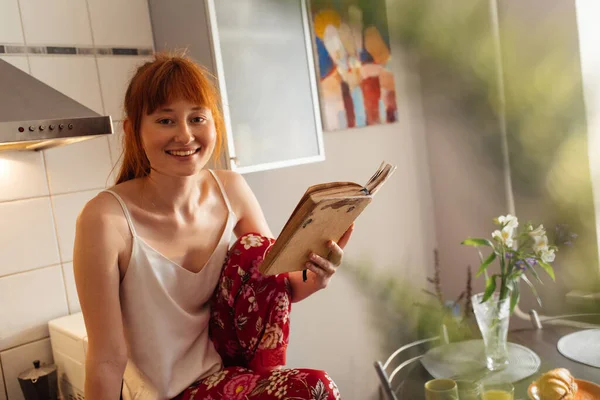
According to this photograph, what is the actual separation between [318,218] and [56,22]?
0.99 meters

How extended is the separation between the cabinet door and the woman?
0.74ft

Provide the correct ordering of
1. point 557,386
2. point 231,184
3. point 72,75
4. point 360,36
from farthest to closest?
1. point 72,75
2. point 231,184
3. point 557,386
4. point 360,36

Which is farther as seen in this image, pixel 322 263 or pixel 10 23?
pixel 10 23

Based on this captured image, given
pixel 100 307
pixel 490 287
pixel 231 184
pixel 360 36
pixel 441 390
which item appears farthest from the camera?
pixel 231 184

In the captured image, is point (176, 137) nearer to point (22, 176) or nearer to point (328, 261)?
point (328, 261)

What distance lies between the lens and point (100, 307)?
2.90ft

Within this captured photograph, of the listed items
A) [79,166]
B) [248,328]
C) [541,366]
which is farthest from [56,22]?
[541,366]

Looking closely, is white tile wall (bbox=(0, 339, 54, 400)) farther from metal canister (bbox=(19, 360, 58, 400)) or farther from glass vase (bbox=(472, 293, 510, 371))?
glass vase (bbox=(472, 293, 510, 371))

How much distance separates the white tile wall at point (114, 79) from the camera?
1420mm

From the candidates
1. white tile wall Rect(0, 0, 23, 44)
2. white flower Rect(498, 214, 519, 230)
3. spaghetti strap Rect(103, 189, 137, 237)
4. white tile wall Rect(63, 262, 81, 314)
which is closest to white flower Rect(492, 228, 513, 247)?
white flower Rect(498, 214, 519, 230)

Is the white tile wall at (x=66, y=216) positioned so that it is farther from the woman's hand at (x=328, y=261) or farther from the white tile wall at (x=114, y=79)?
the woman's hand at (x=328, y=261)

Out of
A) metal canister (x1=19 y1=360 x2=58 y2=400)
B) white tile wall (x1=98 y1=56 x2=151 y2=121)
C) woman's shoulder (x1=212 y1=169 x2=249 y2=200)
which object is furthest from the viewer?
white tile wall (x1=98 y1=56 x2=151 y2=121)

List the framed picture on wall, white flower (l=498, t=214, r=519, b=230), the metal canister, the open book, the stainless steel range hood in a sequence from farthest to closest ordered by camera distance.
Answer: the metal canister
the stainless steel range hood
the open book
white flower (l=498, t=214, r=519, b=230)
the framed picture on wall

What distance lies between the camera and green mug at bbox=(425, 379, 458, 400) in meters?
0.77
